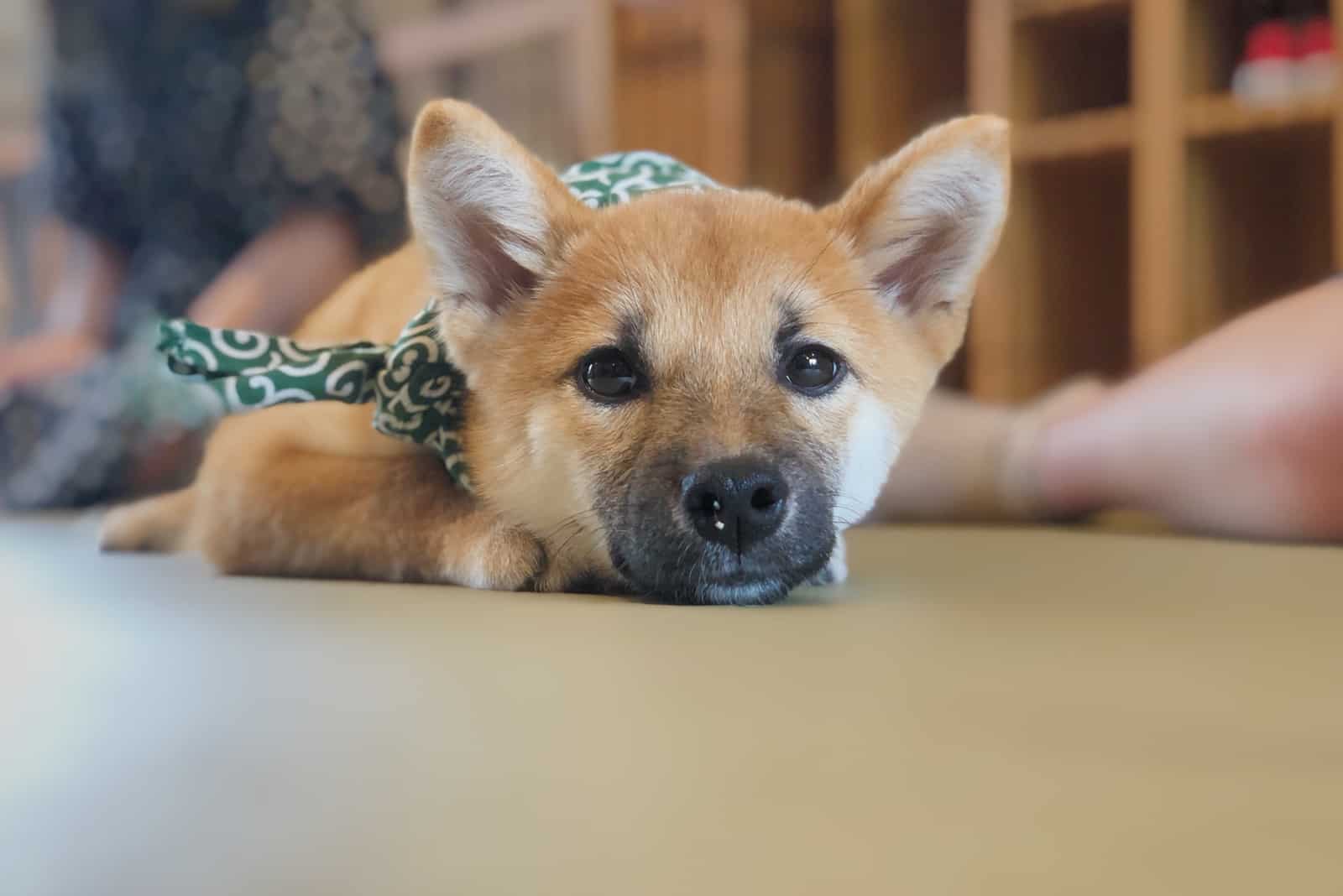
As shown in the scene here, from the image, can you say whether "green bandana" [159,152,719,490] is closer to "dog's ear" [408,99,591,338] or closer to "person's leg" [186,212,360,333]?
"dog's ear" [408,99,591,338]

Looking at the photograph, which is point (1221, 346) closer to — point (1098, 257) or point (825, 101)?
point (1098, 257)

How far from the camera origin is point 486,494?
117cm

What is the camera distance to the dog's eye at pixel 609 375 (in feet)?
3.56

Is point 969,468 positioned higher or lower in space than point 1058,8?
lower

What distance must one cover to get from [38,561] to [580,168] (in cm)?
81

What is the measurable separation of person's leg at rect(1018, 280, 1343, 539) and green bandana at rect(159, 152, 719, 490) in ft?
2.63

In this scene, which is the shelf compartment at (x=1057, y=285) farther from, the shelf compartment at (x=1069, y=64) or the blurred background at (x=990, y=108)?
the shelf compartment at (x=1069, y=64)

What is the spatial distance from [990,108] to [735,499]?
6.62ft

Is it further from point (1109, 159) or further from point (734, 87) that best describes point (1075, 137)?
point (734, 87)

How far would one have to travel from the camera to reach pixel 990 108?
2699mm

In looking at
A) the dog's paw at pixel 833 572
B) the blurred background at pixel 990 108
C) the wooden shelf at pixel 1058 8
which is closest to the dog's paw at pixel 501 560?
the dog's paw at pixel 833 572

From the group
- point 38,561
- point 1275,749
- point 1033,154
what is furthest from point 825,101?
point 1275,749

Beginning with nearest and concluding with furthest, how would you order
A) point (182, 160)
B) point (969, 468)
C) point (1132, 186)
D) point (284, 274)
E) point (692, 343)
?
1. point (692, 343)
2. point (969, 468)
3. point (284, 274)
4. point (182, 160)
5. point (1132, 186)

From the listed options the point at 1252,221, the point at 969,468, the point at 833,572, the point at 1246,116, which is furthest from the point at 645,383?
the point at 1252,221
